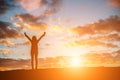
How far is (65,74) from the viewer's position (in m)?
17.8

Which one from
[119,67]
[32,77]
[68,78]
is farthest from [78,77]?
[119,67]

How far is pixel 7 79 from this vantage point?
670 inches

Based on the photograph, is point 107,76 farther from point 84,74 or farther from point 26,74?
point 26,74

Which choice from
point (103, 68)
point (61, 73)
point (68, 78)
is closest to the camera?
point (68, 78)

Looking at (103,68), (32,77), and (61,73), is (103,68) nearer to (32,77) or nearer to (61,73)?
(61,73)

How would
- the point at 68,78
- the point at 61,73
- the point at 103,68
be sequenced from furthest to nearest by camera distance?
the point at 103,68 < the point at 61,73 < the point at 68,78

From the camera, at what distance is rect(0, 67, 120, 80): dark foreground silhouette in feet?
55.6

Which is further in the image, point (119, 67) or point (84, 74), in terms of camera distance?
point (119, 67)

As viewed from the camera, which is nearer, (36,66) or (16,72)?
(16,72)

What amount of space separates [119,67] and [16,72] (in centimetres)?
743

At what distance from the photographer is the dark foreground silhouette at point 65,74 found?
1694 cm

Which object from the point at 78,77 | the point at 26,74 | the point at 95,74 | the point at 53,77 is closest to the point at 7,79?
the point at 26,74

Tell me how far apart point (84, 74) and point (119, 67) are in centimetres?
327

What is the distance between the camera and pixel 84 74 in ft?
58.5
